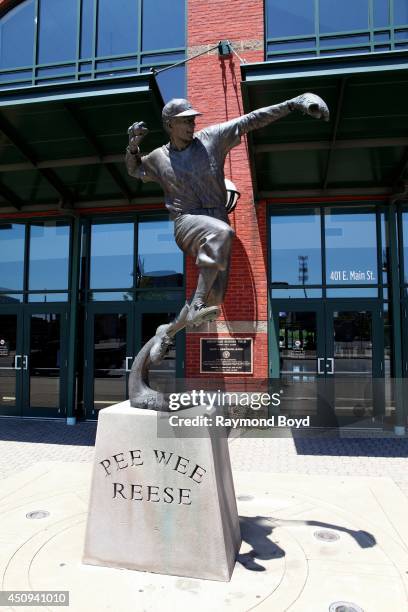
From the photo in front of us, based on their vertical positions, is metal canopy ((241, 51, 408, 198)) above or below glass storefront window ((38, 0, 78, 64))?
below

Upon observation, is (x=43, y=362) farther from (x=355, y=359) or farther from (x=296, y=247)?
(x=355, y=359)

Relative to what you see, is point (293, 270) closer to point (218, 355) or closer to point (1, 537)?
point (218, 355)

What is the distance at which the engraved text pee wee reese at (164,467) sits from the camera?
3506 millimetres

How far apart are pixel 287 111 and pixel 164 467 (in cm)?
279

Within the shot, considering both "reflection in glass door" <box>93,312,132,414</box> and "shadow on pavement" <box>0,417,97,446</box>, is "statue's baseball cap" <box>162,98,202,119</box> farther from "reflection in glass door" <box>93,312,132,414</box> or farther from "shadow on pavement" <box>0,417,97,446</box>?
"reflection in glass door" <box>93,312,132,414</box>

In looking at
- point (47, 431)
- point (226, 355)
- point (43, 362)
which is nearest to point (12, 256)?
point (43, 362)

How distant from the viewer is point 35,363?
10469 mm

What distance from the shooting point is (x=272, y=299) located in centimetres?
944

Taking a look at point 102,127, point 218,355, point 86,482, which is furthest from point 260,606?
point 102,127

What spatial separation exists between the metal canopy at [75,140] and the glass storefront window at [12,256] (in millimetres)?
721

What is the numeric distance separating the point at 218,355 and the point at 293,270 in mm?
2343

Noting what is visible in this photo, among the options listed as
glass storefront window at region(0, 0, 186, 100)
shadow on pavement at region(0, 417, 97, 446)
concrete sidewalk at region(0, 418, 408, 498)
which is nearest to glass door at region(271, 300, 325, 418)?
concrete sidewalk at region(0, 418, 408, 498)

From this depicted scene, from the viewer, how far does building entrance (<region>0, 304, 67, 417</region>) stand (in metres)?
10.3

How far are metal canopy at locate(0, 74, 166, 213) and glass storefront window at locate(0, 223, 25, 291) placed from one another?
2.36 ft
